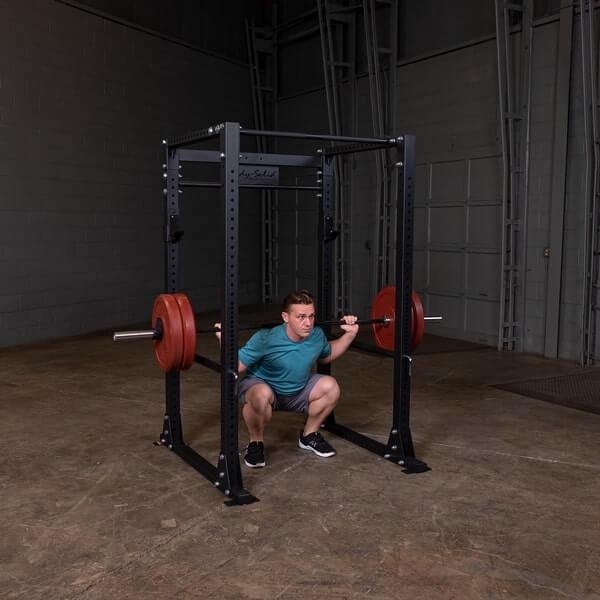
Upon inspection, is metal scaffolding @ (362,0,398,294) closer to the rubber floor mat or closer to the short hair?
the rubber floor mat

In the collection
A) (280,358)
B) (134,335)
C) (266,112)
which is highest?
(266,112)

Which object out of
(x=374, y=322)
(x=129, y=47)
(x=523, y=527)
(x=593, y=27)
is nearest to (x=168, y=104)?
(x=129, y=47)

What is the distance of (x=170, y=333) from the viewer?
10.8 ft

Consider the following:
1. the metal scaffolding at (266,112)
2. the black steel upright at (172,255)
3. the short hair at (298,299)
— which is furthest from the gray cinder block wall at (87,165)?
the short hair at (298,299)

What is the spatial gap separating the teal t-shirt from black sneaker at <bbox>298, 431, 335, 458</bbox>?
0.31 m

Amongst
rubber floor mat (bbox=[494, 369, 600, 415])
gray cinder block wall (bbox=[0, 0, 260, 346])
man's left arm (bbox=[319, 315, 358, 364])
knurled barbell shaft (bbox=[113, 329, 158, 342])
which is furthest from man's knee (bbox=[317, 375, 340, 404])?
gray cinder block wall (bbox=[0, 0, 260, 346])

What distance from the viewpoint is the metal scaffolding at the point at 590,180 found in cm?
595

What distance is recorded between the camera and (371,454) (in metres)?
3.90

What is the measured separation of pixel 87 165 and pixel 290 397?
16.2 ft

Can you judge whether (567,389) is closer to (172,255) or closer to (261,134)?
(172,255)

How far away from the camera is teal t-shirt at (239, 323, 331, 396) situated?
143 inches

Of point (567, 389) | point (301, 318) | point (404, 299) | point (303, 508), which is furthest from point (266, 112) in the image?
point (303, 508)

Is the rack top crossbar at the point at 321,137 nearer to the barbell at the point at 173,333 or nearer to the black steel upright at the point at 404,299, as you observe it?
the black steel upright at the point at 404,299

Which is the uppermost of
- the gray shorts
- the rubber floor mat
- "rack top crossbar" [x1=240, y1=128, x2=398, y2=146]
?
"rack top crossbar" [x1=240, y1=128, x2=398, y2=146]
